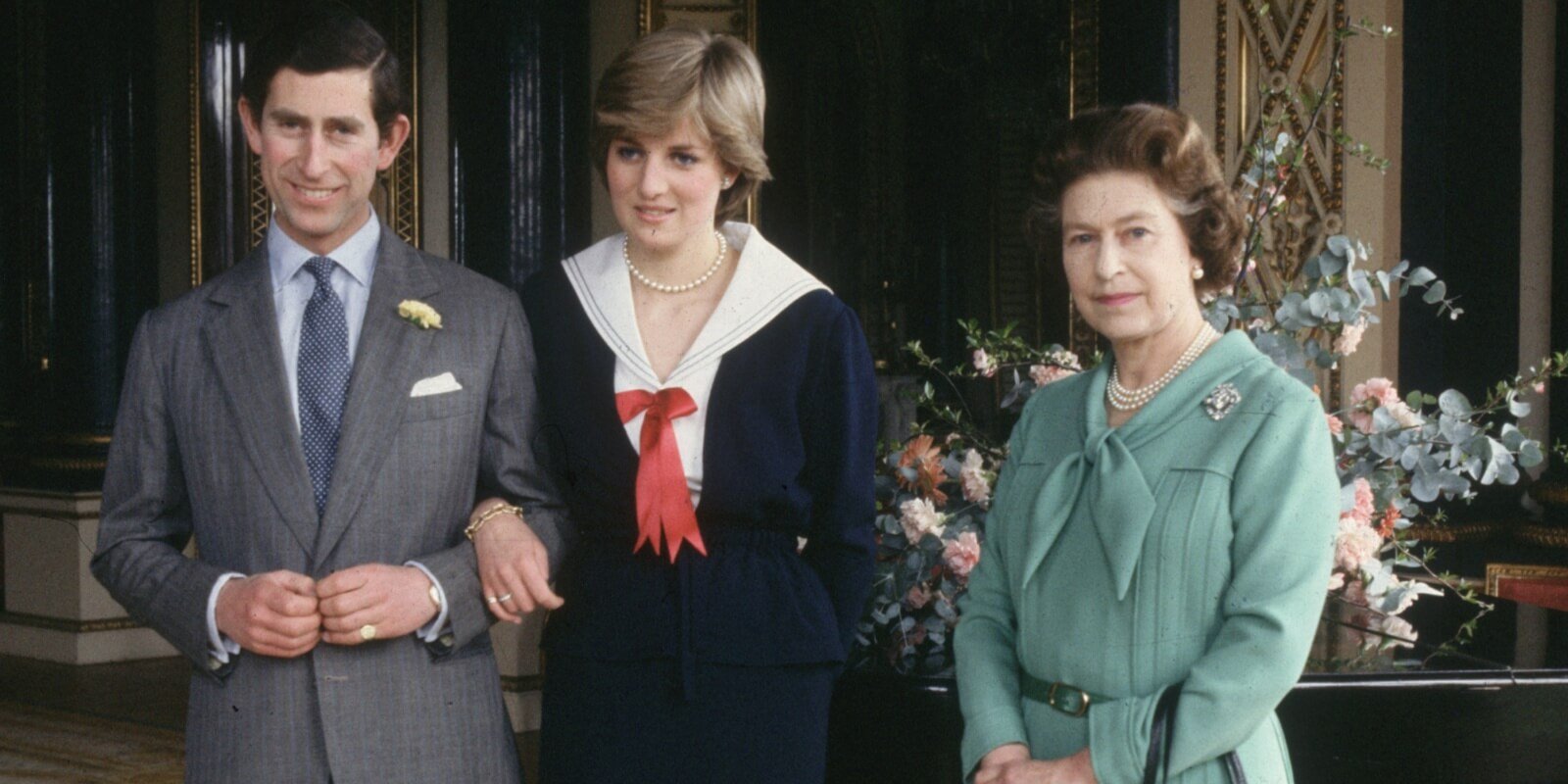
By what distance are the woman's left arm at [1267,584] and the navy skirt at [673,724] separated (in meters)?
0.51

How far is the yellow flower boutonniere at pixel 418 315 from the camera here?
5.87ft

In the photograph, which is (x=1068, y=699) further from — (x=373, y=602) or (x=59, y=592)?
(x=59, y=592)

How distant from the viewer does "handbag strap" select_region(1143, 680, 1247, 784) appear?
146 cm

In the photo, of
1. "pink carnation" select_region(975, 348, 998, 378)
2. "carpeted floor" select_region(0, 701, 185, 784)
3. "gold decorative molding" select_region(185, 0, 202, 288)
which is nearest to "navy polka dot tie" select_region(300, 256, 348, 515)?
"pink carnation" select_region(975, 348, 998, 378)

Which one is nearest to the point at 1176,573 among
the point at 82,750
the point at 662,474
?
the point at 662,474

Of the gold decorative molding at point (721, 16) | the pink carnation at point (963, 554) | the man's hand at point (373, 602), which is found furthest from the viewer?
the gold decorative molding at point (721, 16)

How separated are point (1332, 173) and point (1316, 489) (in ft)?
12.9

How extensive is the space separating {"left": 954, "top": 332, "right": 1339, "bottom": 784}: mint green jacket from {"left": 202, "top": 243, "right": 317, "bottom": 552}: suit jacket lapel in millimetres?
793

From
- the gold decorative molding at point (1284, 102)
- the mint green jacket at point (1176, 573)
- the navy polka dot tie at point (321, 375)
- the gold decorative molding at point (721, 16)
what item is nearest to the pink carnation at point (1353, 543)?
the mint green jacket at point (1176, 573)

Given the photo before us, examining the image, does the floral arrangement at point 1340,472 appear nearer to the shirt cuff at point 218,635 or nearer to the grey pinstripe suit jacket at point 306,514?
the grey pinstripe suit jacket at point 306,514

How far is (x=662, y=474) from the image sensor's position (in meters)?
1.81

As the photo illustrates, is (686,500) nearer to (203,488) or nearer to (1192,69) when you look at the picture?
(203,488)

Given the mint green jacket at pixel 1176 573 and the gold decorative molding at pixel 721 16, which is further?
the gold decorative molding at pixel 721 16

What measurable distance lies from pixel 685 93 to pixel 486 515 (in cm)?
55
